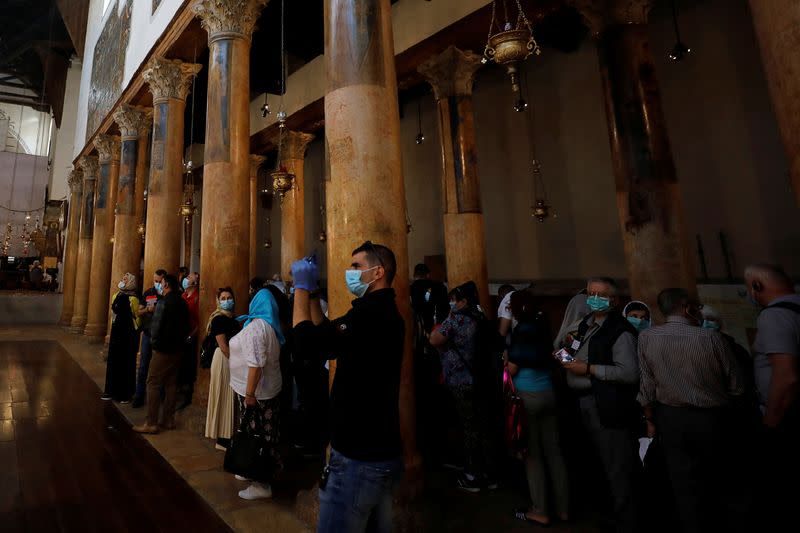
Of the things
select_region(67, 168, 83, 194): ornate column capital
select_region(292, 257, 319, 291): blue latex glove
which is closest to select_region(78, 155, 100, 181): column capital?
select_region(67, 168, 83, 194): ornate column capital

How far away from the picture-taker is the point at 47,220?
22.3 meters

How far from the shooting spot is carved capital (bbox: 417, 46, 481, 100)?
7586 millimetres

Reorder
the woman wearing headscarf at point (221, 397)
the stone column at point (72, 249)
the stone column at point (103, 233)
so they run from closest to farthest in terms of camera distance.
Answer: the woman wearing headscarf at point (221, 397) < the stone column at point (103, 233) < the stone column at point (72, 249)

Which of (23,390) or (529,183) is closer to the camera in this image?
(23,390)

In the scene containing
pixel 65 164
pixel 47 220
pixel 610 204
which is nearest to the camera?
pixel 610 204

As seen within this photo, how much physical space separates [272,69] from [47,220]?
64.5ft

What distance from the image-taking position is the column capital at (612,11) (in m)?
5.14

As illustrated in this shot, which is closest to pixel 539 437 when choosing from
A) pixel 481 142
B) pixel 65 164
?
pixel 481 142

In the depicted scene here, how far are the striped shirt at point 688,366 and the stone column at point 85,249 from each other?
50.7 feet

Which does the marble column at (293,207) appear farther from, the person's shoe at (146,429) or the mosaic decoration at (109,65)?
the person's shoe at (146,429)

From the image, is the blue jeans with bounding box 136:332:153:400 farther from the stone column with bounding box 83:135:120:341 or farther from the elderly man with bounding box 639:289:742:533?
the stone column with bounding box 83:135:120:341

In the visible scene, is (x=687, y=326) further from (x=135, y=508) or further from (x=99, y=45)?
(x=99, y=45)

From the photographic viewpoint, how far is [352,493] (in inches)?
59.3

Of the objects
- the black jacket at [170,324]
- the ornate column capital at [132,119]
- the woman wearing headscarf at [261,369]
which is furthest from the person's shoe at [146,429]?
the ornate column capital at [132,119]
